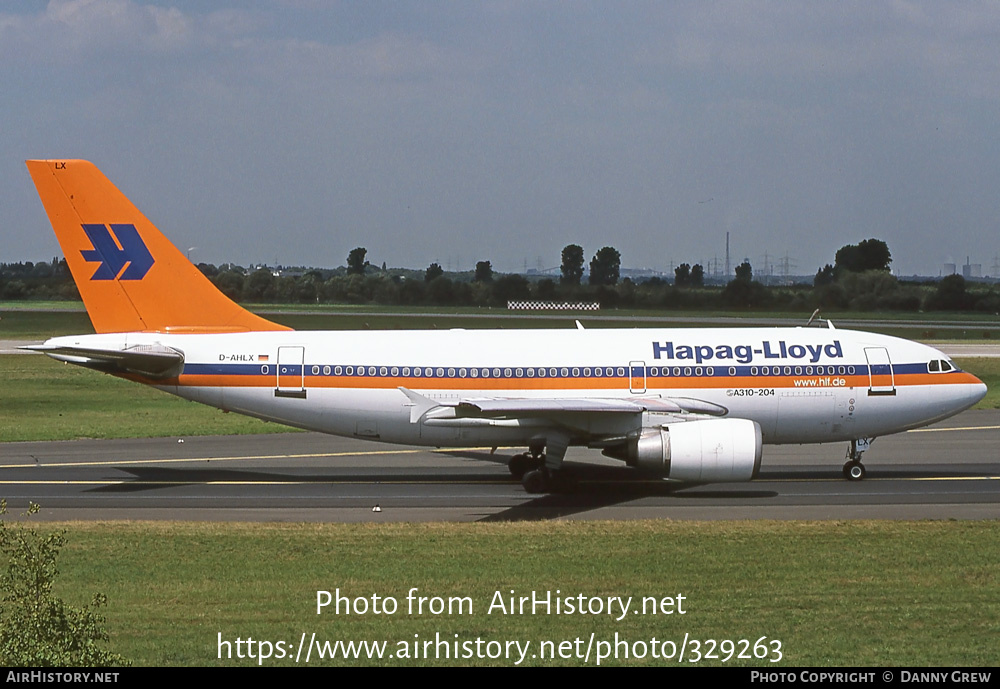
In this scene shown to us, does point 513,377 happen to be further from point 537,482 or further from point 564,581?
point 564,581

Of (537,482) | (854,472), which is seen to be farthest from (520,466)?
(854,472)

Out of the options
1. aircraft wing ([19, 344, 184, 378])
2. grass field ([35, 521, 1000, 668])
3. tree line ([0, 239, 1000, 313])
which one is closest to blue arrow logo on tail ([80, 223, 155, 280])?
aircraft wing ([19, 344, 184, 378])

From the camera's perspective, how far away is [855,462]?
1262 inches

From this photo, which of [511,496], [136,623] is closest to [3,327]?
[511,496]

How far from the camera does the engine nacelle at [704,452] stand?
27.2 m

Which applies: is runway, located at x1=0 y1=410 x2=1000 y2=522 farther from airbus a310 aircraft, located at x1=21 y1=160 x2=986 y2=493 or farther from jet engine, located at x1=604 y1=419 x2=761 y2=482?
airbus a310 aircraft, located at x1=21 y1=160 x2=986 y2=493

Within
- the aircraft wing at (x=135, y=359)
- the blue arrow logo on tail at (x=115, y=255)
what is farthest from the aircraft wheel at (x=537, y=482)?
the blue arrow logo on tail at (x=115, y=255)

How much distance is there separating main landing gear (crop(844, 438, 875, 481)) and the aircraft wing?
743 inches

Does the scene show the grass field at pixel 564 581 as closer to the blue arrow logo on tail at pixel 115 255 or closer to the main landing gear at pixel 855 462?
the main landing gear at pixel 855 462

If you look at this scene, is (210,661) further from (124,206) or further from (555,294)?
(555,294)

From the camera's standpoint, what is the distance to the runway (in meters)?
27.2

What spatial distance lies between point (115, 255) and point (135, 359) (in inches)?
128

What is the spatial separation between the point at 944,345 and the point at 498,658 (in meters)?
77.2

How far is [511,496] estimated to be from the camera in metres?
29.6
